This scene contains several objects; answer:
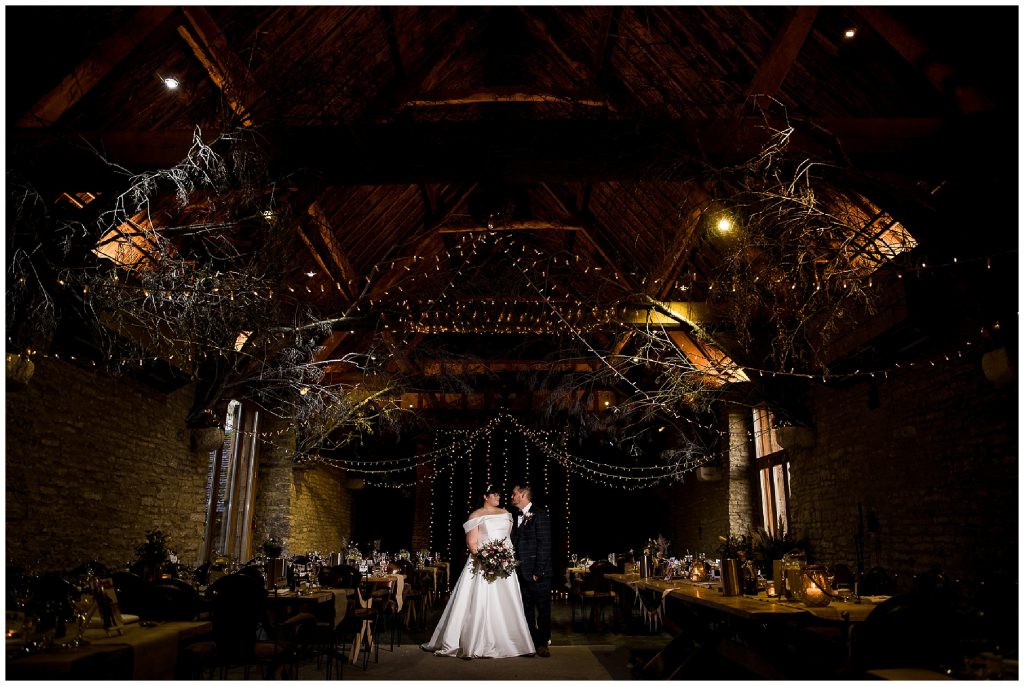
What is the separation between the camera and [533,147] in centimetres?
501

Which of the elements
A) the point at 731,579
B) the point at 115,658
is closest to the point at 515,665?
the point at 731,579

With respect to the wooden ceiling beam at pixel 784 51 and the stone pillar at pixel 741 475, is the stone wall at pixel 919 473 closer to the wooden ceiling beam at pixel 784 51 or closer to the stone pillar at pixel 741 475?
the stone pillar at pixel 741 475

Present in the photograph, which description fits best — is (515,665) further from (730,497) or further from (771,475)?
(730,497)

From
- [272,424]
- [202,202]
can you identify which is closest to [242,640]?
[202,202]

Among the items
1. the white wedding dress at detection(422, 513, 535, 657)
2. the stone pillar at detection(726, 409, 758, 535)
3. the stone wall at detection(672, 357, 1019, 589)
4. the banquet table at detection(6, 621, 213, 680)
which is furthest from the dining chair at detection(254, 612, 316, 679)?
the stone pillar at detection(726, 409, 758, 535)

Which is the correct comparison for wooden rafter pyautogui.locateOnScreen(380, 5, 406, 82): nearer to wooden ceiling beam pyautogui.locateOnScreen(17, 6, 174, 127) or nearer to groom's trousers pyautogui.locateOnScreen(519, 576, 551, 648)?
wooden ceiling beam pyautogui.locateOnScreen(17, 6, 174, 127)

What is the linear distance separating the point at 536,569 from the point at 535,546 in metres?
0.21

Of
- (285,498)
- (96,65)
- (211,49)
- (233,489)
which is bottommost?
(285,498)

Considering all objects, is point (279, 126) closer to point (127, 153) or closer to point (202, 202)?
point (127, 153)

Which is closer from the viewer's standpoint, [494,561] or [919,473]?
[494,561]

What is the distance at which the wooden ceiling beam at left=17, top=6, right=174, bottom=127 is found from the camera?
472cm

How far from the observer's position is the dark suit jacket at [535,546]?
21.0 ft

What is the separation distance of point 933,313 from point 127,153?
6.79 m

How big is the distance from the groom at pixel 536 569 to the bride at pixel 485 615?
0.11 metres
